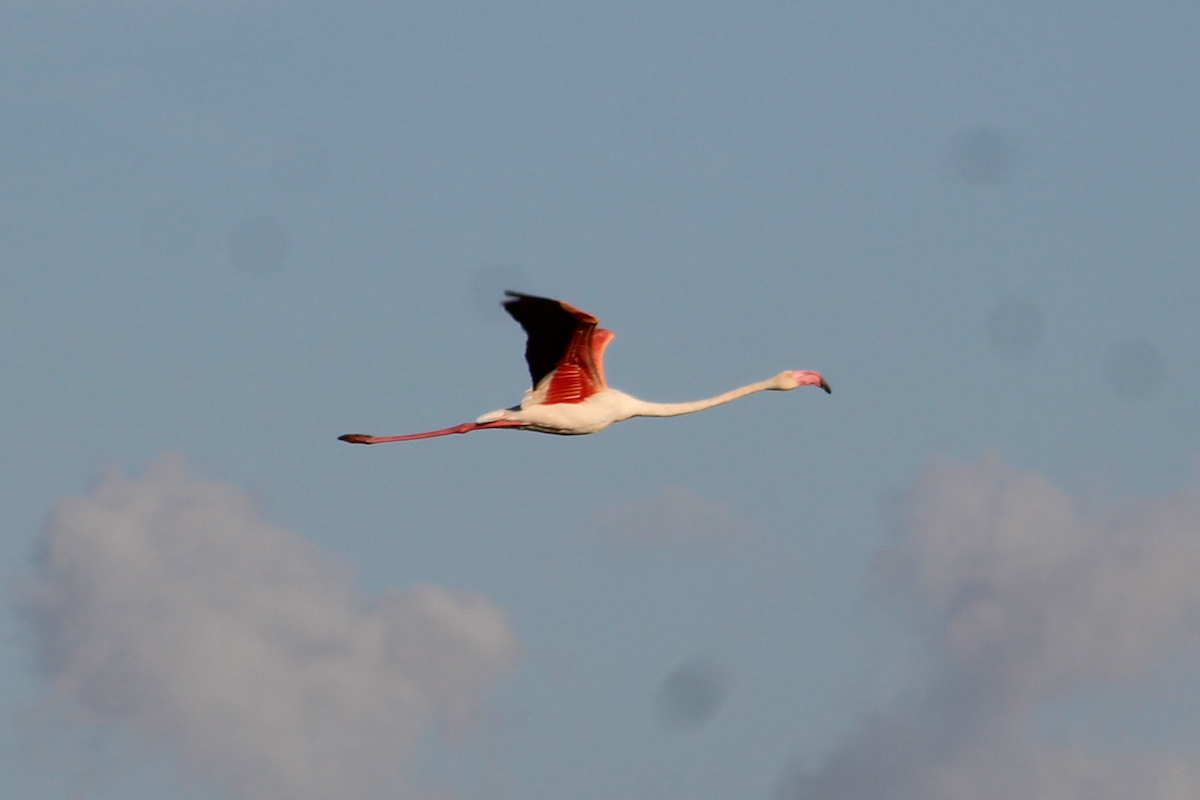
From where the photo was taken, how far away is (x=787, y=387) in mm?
45281

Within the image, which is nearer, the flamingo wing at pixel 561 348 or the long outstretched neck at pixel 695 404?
the flamingo wing at pixel 561 348

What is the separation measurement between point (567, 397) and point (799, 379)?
4.66 m

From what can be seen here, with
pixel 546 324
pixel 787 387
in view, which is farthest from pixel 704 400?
pixel 546 324

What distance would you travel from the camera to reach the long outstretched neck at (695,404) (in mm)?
43938

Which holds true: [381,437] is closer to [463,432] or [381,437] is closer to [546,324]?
[463,432]

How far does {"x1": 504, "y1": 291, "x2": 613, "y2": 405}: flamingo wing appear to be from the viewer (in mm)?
40281

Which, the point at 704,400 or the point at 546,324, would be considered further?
the point at 704,400

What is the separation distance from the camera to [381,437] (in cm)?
4456

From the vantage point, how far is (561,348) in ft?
138

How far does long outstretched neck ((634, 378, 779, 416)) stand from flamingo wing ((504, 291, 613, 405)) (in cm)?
98

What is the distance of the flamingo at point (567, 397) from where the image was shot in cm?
4194

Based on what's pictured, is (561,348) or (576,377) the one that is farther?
(576,377)

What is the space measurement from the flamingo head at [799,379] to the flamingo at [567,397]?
52.0 inches

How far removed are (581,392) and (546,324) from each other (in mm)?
2406
